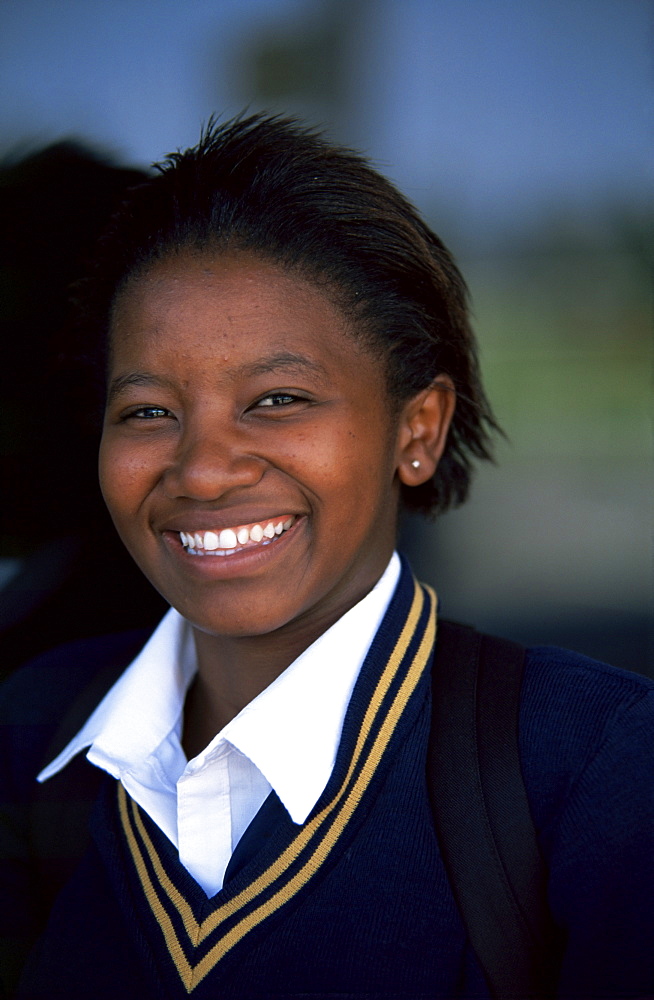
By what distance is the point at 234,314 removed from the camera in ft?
3.84

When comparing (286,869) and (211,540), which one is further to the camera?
(211,540)

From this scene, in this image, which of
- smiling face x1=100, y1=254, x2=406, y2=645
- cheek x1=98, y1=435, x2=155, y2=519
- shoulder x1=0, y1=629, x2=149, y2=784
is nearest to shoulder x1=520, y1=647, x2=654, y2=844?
smiling face x1=100, y1=254, x2=406, y2=645

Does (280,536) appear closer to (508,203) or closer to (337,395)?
(337,395)

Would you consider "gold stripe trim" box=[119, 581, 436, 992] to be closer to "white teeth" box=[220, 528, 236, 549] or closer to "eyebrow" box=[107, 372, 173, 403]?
"white teeth" box=[220, 528, 236, 549]

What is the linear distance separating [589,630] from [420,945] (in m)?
1.34

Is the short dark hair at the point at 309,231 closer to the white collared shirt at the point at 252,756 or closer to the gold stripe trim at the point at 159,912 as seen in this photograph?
the white collared shirt at the point at 252,756

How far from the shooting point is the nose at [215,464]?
1148 mm

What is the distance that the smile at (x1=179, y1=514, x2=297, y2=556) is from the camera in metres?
1.22

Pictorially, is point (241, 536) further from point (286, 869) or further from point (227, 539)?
point (286, 869)

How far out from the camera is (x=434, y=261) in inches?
54.1

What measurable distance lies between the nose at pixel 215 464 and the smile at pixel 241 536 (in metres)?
0.07

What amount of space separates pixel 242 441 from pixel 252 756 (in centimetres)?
44

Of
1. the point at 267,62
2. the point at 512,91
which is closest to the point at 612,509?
the point at 512,91

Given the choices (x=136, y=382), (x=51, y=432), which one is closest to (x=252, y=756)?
(x=136, y=382)
